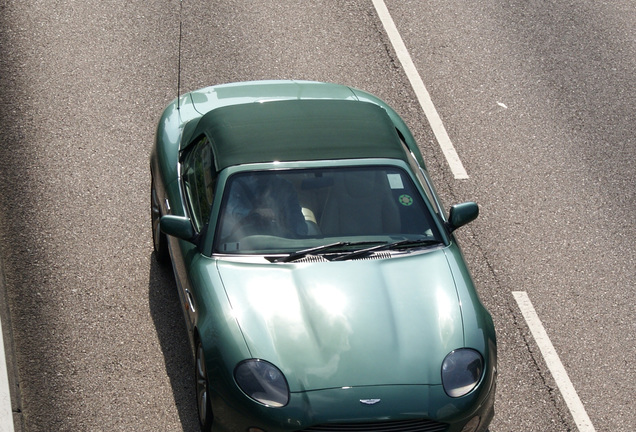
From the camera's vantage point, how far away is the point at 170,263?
802 cm

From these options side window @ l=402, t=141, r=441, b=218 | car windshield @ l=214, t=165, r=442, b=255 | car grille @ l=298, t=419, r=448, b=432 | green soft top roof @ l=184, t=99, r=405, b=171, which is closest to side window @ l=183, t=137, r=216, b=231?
green soft top roof @ l=184, t=99, r=405, b=171

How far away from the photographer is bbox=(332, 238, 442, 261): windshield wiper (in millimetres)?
6446

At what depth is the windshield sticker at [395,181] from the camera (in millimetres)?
6824

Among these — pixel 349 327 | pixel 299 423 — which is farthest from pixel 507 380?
pixel 299 423

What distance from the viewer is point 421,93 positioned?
10.7 m

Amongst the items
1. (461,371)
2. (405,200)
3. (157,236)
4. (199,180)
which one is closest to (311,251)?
(405,200)

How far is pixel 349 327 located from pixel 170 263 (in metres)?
2.46

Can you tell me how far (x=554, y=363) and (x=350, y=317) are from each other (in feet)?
6.88

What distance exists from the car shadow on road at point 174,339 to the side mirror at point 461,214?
6.83 feet

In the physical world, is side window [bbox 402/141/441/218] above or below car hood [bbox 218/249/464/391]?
above

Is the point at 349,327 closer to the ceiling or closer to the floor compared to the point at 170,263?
closer to the ceiling

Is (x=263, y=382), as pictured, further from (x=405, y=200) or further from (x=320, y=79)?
(x=320, y=79)

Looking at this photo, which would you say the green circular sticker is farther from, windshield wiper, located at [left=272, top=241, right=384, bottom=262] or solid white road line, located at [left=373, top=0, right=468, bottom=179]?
solid white road line, located at [left=373, top=0, right=468, bottom=179]

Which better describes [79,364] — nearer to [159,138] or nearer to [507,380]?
[159,138]
